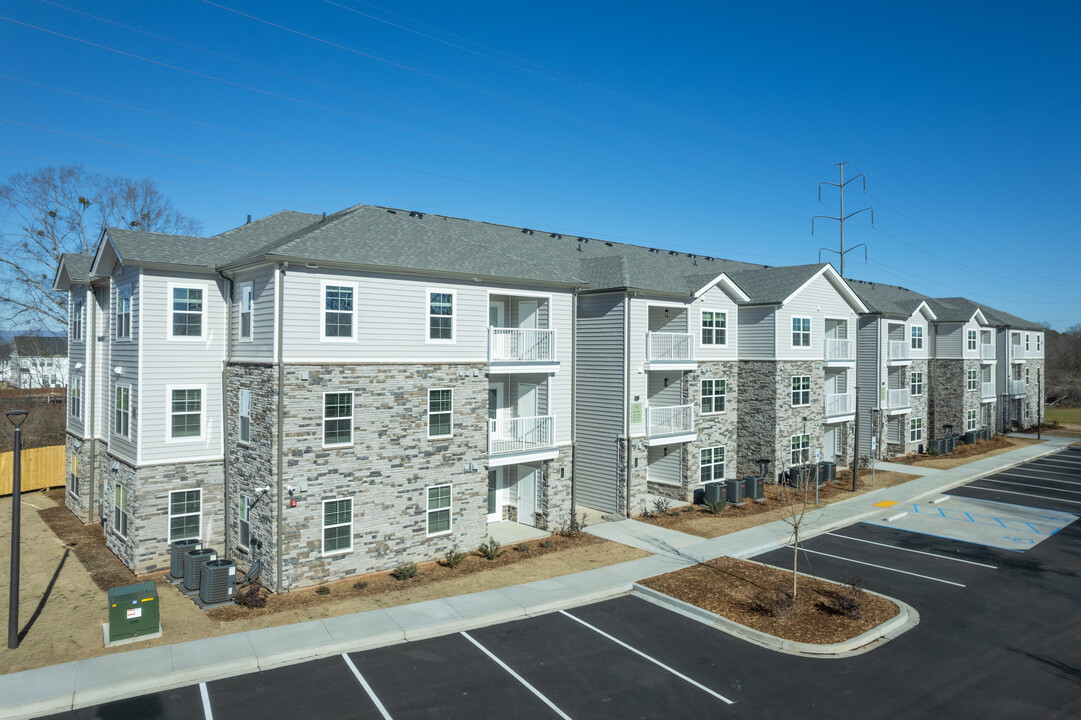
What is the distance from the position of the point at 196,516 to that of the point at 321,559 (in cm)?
475

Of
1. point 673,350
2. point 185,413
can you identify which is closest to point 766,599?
point 673,350

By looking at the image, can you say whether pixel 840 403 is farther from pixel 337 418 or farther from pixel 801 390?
Result: pixel 337 418

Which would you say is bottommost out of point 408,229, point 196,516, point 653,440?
point 196,516

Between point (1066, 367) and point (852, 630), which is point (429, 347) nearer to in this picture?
point (852, 630)

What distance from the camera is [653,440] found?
77.0 feet

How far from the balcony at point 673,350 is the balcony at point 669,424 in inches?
63.1

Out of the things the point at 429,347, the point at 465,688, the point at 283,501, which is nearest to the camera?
the point at 465,688

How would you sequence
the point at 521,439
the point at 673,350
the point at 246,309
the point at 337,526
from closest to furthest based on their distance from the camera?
1. the point at 337,526
2. the point at 246,309
3. the point at 521,439
4. the point at 673,350

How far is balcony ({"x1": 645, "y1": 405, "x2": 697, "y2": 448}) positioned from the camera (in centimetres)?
2348

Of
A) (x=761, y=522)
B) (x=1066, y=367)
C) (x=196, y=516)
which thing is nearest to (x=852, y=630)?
(x=761, y=522)

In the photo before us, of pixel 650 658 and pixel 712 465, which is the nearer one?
pixel 650 658

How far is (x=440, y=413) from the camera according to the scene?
18250 mm

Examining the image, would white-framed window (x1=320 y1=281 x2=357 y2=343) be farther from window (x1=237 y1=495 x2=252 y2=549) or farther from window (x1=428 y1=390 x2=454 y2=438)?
window (x1=237 y1=495 x2=252 y2=549)

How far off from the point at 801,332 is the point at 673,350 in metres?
7.67
